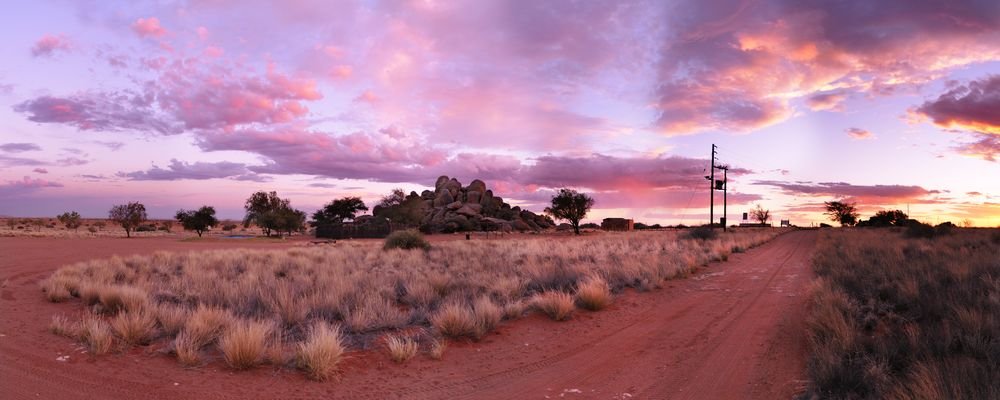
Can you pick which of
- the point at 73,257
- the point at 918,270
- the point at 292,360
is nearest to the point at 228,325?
the point at 292,360

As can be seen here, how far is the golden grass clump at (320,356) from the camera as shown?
695cm

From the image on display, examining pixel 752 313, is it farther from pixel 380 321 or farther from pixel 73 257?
pixel 73 257

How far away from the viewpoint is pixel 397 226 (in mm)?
59875

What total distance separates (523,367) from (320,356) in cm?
289

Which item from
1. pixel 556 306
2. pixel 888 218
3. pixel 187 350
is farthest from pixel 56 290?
pixel 888 218

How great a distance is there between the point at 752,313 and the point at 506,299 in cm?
531

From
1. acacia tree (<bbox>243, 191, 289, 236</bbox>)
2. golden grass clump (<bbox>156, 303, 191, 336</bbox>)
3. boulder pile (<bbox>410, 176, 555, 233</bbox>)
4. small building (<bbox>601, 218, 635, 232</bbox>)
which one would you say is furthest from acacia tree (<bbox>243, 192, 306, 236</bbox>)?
golden grass clump (<bbox>156, 303, 191, 336</bbox>)

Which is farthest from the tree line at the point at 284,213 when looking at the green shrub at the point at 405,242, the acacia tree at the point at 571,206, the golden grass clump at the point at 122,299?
the golden grass clump at the point at 122,299

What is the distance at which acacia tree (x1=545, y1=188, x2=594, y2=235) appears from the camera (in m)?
72.6

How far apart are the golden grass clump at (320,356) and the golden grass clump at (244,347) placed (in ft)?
1.79

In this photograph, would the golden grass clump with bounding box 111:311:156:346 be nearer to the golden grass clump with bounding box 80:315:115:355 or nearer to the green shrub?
the golden grass clump with bounding box 80:315:115:355

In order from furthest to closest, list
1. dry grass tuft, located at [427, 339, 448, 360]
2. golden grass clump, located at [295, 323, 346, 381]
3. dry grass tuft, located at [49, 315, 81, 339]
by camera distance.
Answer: dry grass tuft, located at [49, 315, 81, 339] < dry grass tuft, located at [427, 339, 448, 360] < golden grass clump, located at [295, 323, 346, 381]

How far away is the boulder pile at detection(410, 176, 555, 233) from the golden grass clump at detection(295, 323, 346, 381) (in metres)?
56.2

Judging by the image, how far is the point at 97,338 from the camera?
7680 mm
